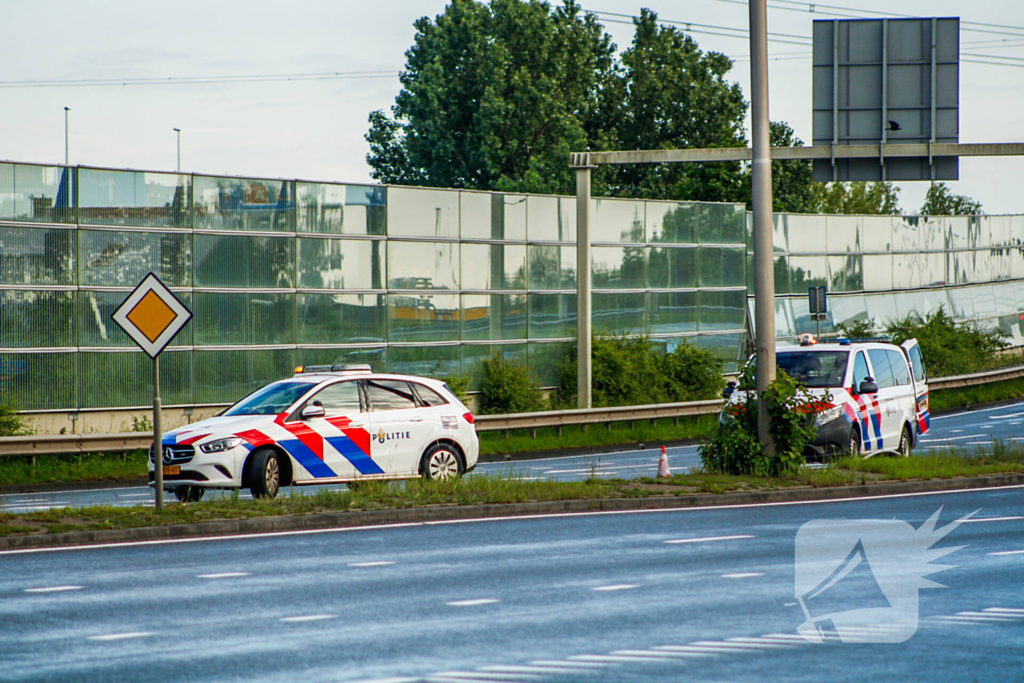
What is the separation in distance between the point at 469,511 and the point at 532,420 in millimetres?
12728

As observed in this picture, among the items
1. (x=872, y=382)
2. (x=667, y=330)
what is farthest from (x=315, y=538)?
(x=667, y=330)

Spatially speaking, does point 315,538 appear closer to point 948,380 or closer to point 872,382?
point 872,382

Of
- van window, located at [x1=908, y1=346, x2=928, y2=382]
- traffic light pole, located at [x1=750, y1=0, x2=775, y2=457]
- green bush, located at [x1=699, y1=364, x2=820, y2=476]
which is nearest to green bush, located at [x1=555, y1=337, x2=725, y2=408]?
van window, located at [x1=908, y1=346, x2=928, y2=382]

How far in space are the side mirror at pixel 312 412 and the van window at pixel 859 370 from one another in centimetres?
837

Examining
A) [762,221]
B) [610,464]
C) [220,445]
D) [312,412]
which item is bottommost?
[610,464]

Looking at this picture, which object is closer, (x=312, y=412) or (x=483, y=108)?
(x=312, y=412)

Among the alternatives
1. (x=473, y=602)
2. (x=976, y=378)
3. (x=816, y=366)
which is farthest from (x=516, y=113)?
(x=473, y=602)

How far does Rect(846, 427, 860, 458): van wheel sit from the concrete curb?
2.50 meters

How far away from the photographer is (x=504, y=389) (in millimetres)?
29219

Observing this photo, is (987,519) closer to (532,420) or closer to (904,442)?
(904,442)

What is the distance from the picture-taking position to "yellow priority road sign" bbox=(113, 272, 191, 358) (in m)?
14.2

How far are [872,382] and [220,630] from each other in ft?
44.6

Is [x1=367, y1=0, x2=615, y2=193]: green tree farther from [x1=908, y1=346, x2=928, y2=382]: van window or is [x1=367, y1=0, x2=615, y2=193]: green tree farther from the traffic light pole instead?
the traffic light pole

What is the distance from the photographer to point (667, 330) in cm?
3462
